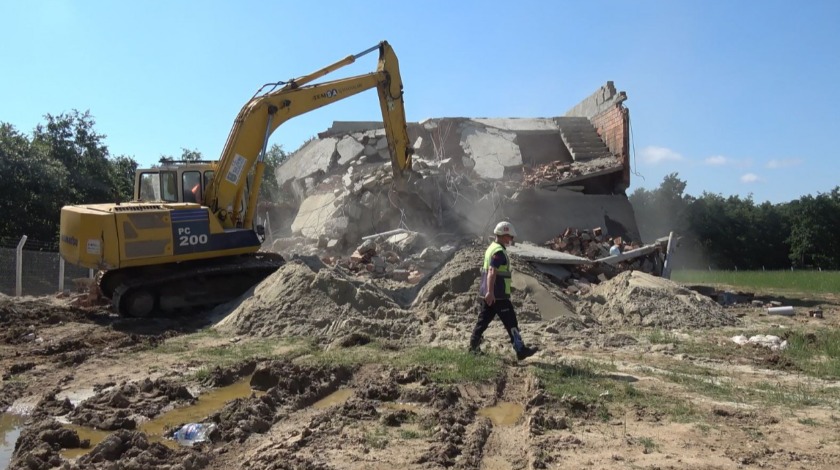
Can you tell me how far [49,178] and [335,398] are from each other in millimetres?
21564

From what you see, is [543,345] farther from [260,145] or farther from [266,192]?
[266,192]

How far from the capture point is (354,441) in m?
5.09

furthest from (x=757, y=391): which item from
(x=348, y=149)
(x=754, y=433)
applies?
(x=348, y=149)

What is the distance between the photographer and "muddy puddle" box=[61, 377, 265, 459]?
209 inches

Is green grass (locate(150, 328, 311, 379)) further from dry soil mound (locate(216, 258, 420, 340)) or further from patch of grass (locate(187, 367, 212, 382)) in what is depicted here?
dry soil mound (locate(216, 258, 420, 340))

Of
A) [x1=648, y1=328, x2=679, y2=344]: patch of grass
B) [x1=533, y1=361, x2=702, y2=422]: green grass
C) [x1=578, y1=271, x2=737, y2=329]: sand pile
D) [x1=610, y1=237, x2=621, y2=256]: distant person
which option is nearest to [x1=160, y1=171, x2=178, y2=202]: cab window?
[x1=578, y1=271, x2=737, y2=329]: sand pile

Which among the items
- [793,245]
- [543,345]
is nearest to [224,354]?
[543,345]

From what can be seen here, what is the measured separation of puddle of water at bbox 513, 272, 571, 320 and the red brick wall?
879cm

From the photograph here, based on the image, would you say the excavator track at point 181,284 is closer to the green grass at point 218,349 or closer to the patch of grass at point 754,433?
the green grass at point 218,349

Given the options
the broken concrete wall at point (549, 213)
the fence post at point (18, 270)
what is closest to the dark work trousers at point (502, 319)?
the broken concrete wall at point (549, 213)

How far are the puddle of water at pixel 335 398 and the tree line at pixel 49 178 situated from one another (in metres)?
15.8

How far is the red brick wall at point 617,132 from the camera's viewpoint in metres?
19.4

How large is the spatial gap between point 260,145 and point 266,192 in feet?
41.6

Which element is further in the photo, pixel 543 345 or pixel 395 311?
pixel 395 311
